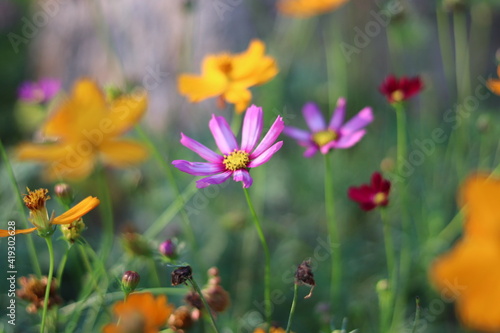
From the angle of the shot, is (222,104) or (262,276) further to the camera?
(262,276)

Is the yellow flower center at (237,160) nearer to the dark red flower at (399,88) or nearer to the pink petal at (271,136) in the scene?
the pink petal at (271,136)

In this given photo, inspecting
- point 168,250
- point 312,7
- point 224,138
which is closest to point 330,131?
point 224,138

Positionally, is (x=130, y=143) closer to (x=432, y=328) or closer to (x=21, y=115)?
(x=432, y=328)

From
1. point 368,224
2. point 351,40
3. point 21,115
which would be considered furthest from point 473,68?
point 21,115

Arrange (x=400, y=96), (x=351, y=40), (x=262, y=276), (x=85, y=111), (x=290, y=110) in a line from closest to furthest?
1. (x=85, y=111)
2. (x=400, y=96)
3. (x=262, y=276)
4. (x=290, y=110)
5. (x=351, y=40)

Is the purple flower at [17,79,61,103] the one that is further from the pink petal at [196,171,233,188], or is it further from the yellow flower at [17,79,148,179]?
the pink petal at [196,171,233,188]

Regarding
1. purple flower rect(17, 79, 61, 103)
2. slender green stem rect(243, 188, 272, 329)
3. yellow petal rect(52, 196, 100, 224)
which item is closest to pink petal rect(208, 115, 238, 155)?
slender green stem rect(243, 188, 272, 329)

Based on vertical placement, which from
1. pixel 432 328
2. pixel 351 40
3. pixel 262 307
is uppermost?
pixel 351 40
